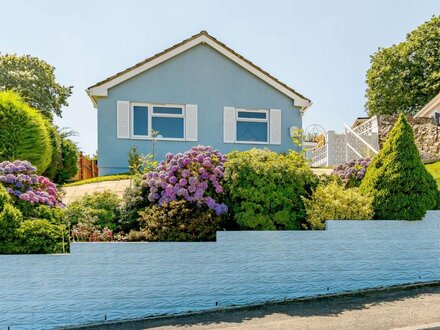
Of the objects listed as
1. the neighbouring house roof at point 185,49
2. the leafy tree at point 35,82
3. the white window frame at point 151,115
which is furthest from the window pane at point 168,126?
the leafy tree at point 35,82

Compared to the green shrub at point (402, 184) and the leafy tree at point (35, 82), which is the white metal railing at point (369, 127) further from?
the leafy tree at point (35, 82)

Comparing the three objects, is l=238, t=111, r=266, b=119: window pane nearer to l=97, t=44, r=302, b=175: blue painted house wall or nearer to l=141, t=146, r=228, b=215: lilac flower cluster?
l=97, t=44, r=302, b=175: blue painted house wall

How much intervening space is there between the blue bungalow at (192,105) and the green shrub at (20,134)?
4.94 m

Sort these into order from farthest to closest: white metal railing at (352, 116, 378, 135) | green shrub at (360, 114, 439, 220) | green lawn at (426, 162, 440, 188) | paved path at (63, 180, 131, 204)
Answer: white metal railing at (352, 116, 378, 135) → green lawn at (426, 162, 440, 188) → paved path at (63, 180, 131, 204) → green shrub at (360, 114, 439, 220)

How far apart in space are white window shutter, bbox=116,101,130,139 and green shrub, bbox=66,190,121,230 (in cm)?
696

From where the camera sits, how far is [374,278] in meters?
6.11

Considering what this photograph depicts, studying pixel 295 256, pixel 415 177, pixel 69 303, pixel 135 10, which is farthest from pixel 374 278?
pixel 135 10

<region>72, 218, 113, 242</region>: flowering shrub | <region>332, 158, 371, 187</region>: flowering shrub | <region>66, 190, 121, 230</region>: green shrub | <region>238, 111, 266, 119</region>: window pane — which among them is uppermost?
<region>238, 111, 266, 119</region>: window pane

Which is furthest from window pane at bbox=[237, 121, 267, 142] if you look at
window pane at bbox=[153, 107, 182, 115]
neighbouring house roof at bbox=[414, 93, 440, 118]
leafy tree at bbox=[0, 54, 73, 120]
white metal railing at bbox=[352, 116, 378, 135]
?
leafy tree at bbox=[0, 54, 73, 120]

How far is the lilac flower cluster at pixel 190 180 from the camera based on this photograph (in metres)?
6.14

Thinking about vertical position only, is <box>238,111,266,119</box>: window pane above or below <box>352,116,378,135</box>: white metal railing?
above

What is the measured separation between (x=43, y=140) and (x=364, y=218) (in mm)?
7204

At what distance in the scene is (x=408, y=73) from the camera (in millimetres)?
31734

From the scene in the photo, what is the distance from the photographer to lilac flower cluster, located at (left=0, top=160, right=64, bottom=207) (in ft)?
19.6
